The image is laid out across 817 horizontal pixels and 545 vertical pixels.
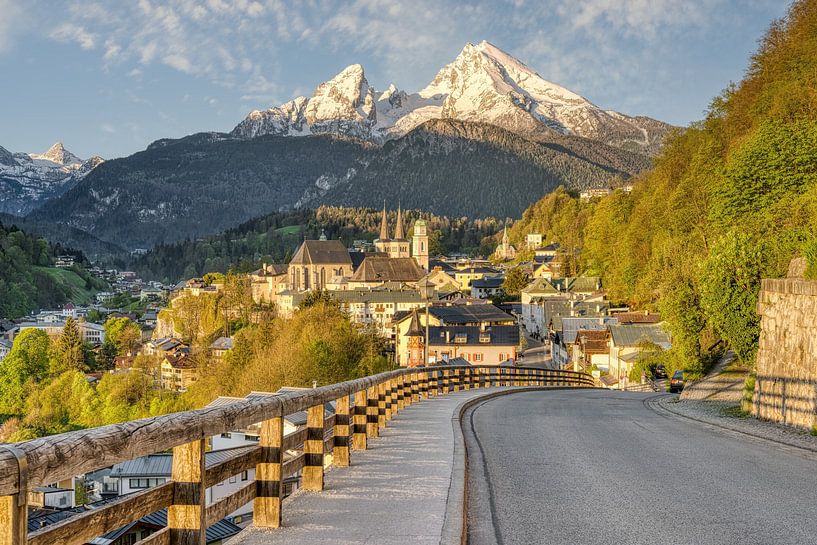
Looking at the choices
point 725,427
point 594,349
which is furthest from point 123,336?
point 725,427

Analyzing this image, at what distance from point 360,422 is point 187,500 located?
719 centimetres

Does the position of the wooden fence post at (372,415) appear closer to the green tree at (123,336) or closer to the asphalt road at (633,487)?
the asphalt road at (633,487)

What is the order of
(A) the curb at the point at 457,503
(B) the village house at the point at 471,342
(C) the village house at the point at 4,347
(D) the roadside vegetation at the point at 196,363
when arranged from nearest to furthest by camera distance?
(A) the curb at the point at 457,503, (D) the roadside vegetation at the point at 196,363, (B) the village house at the point at 471,342, (C) the village house at the point at 4,347

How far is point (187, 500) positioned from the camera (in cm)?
468

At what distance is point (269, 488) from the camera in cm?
640

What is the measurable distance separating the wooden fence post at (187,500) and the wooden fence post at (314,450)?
10.3 ft

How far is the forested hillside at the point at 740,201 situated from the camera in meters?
24.9

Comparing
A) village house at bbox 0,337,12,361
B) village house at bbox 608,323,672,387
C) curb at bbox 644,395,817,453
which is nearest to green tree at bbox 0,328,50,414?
village house at bbox 0,337,12,361

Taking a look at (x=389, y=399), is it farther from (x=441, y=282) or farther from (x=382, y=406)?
(x=441, y=282)

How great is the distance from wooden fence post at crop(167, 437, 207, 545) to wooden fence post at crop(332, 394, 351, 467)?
506 centimetres

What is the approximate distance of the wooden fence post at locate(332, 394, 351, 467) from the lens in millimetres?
9812

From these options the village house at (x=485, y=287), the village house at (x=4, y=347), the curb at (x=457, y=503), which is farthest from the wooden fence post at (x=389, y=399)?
the village house at (x=4, y=347)

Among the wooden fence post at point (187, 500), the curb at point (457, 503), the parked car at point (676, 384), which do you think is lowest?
the parked car at point (676, 384)

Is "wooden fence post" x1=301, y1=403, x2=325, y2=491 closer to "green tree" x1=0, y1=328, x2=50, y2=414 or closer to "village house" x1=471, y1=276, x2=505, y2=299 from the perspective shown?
"green tree" x1=0, y1=328, x2=50, y2=414
